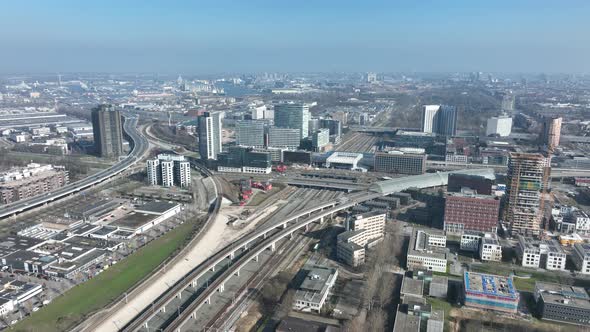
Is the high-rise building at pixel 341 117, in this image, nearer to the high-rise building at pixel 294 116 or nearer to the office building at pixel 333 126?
the office building at pixel 333 126

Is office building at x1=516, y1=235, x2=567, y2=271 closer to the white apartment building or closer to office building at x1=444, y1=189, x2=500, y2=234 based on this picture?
the white apartment building

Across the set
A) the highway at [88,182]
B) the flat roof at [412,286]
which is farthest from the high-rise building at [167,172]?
the flat roof at [412,286]

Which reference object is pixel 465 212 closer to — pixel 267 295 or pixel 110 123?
pixel 267 295

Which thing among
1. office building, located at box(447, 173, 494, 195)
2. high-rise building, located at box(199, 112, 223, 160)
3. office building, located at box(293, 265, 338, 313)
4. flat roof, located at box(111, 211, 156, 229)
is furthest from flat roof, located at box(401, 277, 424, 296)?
high-rise building, located at box(199, 112, 223, 160)

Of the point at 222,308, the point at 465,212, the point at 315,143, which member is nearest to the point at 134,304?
the point at 222,308

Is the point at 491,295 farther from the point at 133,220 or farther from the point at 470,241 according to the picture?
the point at 133,220

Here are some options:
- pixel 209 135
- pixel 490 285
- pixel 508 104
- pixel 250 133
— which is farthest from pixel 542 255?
pixel 508 104
